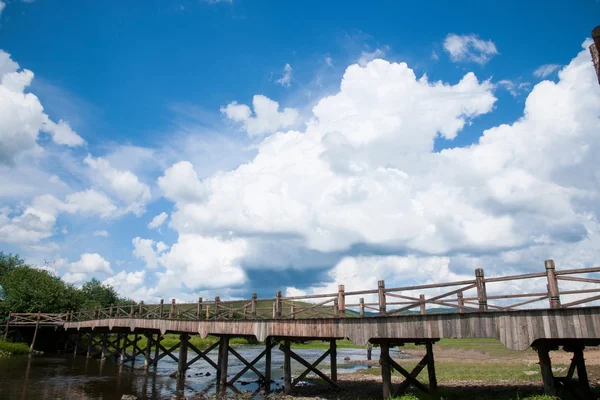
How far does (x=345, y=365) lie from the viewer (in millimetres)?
37656

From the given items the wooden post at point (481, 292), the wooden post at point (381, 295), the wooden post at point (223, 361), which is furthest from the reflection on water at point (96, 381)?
the wooden post at point (481, 292)

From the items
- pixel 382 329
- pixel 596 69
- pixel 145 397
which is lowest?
pixel 145 397

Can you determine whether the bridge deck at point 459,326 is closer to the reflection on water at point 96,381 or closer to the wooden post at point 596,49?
the reflection on water at point 96,381

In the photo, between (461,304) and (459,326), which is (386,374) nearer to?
(459,326)

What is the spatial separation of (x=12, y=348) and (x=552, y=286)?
47.0 meters

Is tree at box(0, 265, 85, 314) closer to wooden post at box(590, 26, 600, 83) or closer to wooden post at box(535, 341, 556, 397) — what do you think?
wooden post at box(535, 341, 556, 397)

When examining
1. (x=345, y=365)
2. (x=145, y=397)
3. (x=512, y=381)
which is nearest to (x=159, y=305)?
(x=145, y=397)

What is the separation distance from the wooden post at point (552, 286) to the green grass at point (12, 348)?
45494 mm

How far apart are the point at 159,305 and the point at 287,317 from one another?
14027 mm

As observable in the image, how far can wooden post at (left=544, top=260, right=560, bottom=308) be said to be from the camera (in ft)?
36.8

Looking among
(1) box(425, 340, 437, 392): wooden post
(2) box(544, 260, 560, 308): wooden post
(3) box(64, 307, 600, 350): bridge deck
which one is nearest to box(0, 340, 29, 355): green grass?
(3) box(64, 307, 600, 350): bridge deck

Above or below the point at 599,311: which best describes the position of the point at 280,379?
below

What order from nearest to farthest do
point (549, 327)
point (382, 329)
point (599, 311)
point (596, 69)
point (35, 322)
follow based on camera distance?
point (596, 69) → point (599, 311) → point (549, 327) → point (382, 329) → point (35, 322)

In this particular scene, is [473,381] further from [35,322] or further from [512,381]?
[35,322]
